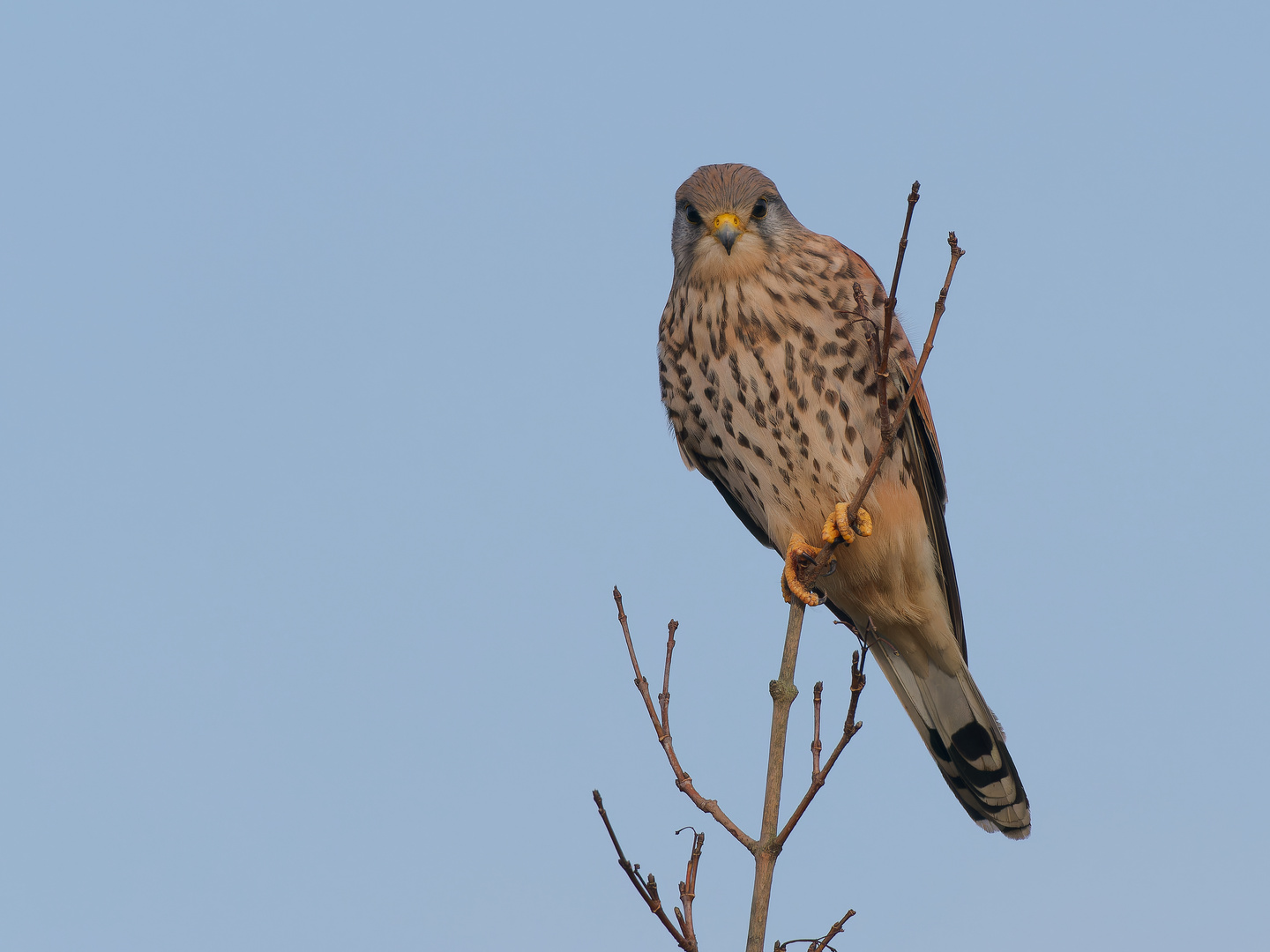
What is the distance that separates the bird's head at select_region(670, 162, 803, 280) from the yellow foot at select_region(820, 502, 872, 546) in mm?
651

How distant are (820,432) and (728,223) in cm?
58

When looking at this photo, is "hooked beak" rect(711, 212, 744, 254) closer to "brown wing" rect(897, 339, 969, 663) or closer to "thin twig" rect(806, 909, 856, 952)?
"brown wing" rect(897, 339, 969, 663)

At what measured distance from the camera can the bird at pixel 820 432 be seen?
10.2 feet

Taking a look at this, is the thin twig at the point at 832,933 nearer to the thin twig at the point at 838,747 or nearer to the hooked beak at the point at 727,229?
the thin twig at the point at 838,747

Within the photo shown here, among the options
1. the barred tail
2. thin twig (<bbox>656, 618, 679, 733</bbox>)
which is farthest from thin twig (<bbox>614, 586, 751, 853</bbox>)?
the barred tail

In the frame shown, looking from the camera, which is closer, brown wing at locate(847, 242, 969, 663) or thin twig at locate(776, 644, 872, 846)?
thin twig at locate(776, 644, 872, 846)

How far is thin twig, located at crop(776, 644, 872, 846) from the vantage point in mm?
1922

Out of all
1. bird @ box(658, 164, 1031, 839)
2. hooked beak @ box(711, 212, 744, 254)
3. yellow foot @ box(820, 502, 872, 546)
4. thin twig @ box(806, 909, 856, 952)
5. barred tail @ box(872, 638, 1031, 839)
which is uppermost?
hooked beak @ box(711, 212, 744, 254)

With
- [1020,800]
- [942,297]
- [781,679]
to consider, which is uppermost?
[942,297]

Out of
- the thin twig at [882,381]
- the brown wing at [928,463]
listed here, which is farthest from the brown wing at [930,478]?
the thin twig at [882,381]

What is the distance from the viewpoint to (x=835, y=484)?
10.3 feet

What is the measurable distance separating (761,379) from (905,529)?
669mm

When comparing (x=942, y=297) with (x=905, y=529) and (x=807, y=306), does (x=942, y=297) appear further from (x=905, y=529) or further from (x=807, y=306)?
(x=905, y=529)

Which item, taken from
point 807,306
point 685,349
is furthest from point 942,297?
point 685,349
